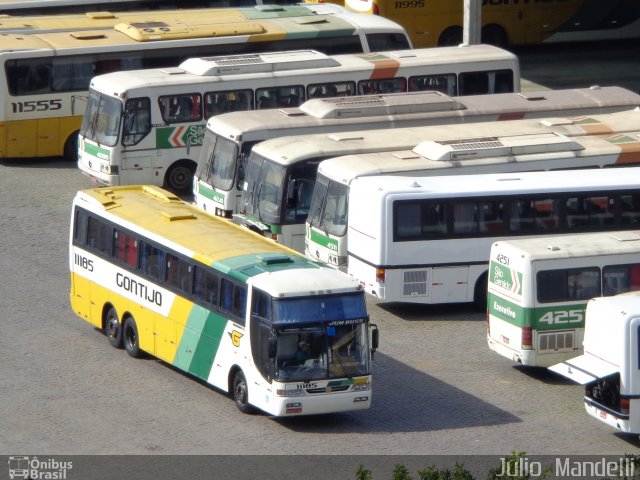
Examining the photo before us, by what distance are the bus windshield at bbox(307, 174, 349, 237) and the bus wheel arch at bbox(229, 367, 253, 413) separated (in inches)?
210

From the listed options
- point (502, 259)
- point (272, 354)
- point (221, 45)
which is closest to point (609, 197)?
point (502, 259)

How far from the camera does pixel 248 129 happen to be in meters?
27.9

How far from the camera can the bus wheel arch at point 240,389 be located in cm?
1973

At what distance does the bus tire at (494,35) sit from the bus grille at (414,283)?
20958mm

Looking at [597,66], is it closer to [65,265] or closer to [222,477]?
[65,265]

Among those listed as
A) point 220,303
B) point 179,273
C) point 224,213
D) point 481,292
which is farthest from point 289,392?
point 224,213

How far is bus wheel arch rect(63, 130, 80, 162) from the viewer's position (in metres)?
34.0

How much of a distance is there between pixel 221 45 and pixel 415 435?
17.8 meters

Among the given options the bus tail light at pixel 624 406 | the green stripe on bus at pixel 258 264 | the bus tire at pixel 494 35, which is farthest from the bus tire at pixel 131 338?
the bus tire at pixel 494 35

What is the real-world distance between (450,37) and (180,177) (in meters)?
14.0

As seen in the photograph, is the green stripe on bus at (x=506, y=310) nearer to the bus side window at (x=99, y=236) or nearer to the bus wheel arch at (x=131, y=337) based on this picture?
the bus wheel arch at (x=131, y=337)

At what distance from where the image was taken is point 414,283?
79.0ft

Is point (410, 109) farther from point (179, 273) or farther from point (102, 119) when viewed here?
point (179, 273)

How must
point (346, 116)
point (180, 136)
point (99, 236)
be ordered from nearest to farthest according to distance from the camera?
point (99, 236) < point (346, 116) < point (180, 136)
